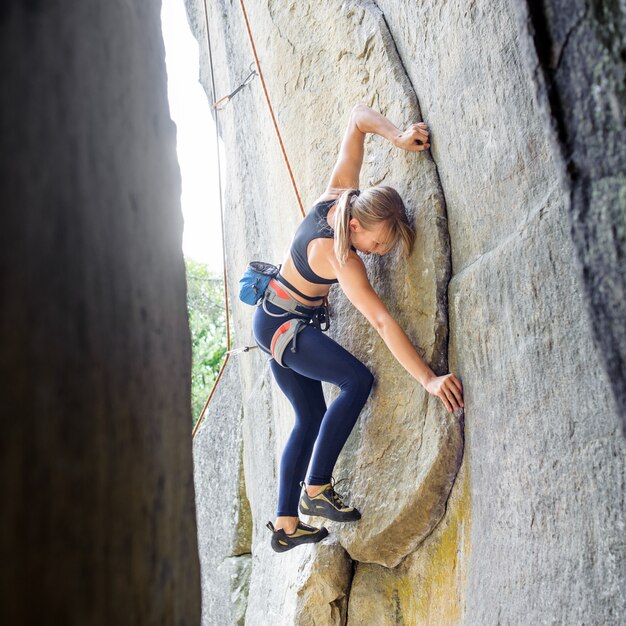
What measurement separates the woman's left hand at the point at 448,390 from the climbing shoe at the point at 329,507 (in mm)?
794

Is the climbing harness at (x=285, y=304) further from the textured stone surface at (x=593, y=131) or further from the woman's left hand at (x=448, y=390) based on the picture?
the textured stone surface at (x=593, y=131)

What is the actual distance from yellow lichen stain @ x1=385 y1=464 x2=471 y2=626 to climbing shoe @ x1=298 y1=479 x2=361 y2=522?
420mm

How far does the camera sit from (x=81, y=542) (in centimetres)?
83

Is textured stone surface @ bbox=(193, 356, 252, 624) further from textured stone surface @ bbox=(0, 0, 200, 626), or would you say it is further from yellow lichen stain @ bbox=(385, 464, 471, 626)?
textured stone surface @ bbox=(0, 0, 200, 626)

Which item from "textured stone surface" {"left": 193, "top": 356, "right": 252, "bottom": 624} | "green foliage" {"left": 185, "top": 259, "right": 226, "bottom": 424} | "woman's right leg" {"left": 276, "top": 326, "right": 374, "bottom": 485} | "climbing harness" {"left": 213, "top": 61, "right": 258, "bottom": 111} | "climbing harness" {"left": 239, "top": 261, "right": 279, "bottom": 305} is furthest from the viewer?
"green foliage" {"left": 185, "top": 259, "right": 226, "bottom": 424}

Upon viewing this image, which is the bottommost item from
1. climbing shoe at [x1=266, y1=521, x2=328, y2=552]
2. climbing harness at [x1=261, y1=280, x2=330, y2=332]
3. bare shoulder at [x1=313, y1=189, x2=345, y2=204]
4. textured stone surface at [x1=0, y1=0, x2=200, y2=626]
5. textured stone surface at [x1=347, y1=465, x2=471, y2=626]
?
textured stone surface at [x1=347, y1=465, x2=471, y2=626]

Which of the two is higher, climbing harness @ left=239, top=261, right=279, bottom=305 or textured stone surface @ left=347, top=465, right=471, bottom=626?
climbing harness @ left=239, top=261, right=279, bottom=305

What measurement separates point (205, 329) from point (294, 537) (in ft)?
35.2

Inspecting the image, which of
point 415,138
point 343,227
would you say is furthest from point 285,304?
point 415,138

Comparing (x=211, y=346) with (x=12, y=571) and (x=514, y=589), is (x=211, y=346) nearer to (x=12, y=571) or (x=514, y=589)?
(x=514, y=589)

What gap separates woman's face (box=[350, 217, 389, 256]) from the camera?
329 centimetres

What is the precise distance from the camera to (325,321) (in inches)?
144

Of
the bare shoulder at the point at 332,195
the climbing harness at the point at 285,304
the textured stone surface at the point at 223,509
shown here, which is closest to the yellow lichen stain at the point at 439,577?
the climbing harness at the point at 285,304

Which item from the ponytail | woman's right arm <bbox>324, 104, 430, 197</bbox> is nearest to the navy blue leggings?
the ponytail
